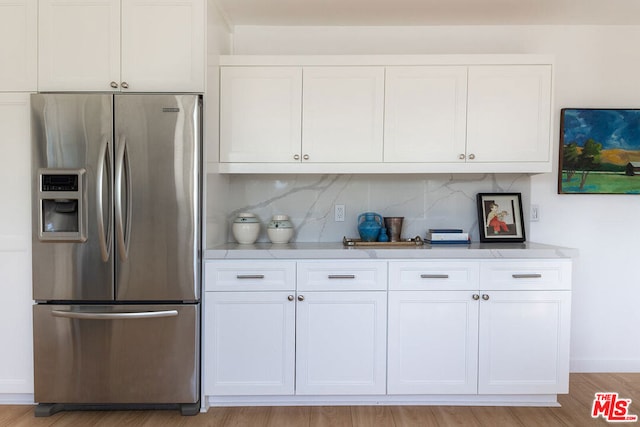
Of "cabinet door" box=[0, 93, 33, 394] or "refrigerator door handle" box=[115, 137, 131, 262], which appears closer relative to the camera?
"refrigerator door handle" box=[115, 137, 131, 262]

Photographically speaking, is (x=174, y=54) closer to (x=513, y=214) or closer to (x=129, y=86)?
(x=129, y=86)

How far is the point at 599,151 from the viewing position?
9.28 feet

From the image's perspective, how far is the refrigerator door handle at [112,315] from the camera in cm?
216

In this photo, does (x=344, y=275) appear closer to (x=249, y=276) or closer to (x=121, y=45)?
(x=249, y=276)

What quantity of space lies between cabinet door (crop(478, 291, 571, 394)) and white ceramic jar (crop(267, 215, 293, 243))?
1.24 metres

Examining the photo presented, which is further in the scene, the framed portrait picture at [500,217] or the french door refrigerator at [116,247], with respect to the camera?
the framed portrait picture at [500,217]

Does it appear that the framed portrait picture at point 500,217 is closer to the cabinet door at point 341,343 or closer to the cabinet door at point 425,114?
the cabinet door at point 425,114

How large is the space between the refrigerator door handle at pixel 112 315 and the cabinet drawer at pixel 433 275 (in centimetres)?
125

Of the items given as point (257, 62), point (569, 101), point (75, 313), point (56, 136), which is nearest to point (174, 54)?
point (257, 62)

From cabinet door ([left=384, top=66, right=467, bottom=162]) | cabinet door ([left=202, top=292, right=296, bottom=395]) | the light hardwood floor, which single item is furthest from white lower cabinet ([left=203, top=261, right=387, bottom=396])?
cabinet door ([left=384, top=66, right=467, bottom=162])

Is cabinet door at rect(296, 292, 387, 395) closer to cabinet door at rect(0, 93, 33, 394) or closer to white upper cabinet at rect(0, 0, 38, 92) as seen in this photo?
cabinet door at rect(0, 93, 33, 394)

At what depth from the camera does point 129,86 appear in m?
2.24

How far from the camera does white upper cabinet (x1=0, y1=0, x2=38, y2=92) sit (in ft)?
7.27

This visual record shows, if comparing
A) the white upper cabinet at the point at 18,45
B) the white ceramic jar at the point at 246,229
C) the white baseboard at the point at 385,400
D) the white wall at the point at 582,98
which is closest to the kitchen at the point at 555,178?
the white wall at the point at 582,98
